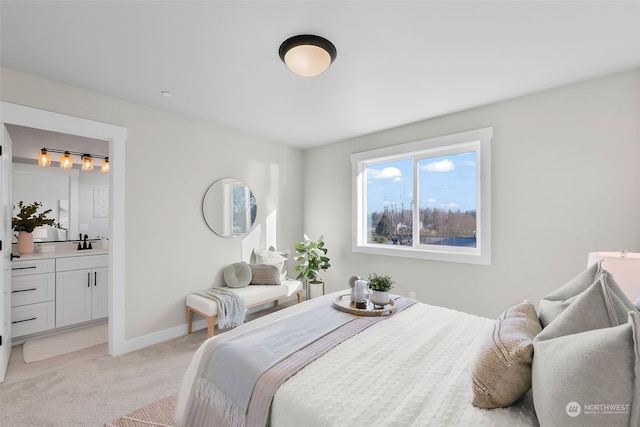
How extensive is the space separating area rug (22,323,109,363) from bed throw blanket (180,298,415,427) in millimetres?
2276

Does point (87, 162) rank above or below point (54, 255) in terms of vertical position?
above

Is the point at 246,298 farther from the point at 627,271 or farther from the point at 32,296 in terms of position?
the point at 627,271

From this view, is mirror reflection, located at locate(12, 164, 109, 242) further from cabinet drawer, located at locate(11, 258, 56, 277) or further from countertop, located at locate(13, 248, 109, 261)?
cabinet drawer, located at locate(11, 258, 56, 277)

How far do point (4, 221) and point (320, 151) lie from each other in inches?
140

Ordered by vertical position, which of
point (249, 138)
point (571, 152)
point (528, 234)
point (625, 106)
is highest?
point (249, 138)

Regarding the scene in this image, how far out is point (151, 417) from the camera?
1.86m

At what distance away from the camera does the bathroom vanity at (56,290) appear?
2973 millimetres

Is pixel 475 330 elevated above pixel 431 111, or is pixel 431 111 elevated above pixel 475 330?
pixel 431 111

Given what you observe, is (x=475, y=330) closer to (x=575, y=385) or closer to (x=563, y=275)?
(x=575, y=385)

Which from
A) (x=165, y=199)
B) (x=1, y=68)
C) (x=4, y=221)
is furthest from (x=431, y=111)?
(x=4, y=221)

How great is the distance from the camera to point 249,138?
3.90m

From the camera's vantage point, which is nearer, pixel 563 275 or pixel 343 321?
pixel 343 321

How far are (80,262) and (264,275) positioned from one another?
7.24 feet

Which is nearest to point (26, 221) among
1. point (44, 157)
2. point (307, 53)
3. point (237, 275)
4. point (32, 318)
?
point (44, 157)
